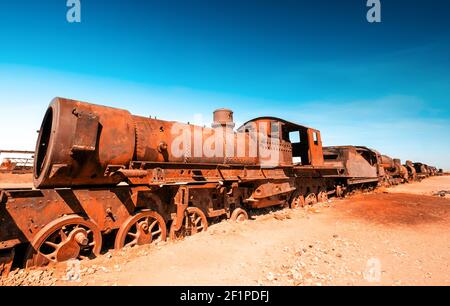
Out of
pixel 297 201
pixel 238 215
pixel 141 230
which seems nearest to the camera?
pixel 141 230

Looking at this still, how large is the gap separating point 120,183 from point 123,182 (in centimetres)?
9

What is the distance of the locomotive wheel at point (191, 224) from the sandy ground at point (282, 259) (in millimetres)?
295

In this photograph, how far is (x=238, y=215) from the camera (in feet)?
28.2

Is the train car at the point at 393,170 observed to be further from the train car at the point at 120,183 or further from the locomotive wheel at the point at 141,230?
the locomotive wheel at the point at 141,230

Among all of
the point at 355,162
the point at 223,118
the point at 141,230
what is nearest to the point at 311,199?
the point at 355,162

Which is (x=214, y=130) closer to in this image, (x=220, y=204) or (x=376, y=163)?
(x=220, y=204)

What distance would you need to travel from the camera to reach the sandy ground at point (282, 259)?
425 centimetres

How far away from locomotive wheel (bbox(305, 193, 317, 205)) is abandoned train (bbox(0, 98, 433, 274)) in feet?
11.3

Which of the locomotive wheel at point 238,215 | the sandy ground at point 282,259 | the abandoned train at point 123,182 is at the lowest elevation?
the sandy ground at point 282,259

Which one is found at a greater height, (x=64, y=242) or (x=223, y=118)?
(x=223, y=118)

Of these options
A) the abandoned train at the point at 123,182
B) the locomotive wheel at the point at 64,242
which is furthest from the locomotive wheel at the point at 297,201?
the locomotive wheel at the point at 64,242

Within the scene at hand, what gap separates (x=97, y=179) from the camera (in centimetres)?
548

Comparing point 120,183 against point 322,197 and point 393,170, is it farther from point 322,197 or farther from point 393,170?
point 393,170

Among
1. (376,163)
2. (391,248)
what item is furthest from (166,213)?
(376,163)
